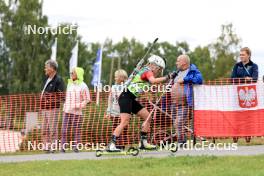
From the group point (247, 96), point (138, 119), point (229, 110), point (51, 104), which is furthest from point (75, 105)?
point (247, 96)

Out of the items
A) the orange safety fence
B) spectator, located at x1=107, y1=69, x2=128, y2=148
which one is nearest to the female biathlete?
the orange safety fence

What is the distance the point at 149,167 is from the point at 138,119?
203 inches

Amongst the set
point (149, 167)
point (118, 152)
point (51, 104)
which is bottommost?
point (149, 167)

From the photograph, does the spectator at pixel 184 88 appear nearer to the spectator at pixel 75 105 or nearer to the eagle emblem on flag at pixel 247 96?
the eagle emblem on flag at pixel 247 96

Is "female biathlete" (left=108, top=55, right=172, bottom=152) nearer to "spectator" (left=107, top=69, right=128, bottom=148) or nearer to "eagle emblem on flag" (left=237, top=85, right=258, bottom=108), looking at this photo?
"spectator" (left=107, top=69, right=128, bottom=148)

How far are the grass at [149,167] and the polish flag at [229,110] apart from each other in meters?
3.05

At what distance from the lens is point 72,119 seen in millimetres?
13336

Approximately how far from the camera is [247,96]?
40.9 ft

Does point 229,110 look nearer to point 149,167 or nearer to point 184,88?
point 184,88

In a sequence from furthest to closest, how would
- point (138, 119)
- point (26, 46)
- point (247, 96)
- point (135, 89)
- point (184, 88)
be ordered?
point (26, 46)
point (138, 119)
point (247, 96)
point (184, 88)
point (135, 89)

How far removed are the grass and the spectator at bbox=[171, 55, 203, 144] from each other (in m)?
2.95

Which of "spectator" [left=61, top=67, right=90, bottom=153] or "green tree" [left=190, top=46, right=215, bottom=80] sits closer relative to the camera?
"spectator" [left=61, top=67, right=90, bottom=153]

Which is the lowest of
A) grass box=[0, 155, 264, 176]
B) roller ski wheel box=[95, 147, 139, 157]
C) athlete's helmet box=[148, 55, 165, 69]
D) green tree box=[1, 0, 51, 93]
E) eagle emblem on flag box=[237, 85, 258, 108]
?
grass box=[0, 155, 264, 176]

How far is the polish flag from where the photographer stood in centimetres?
1239
